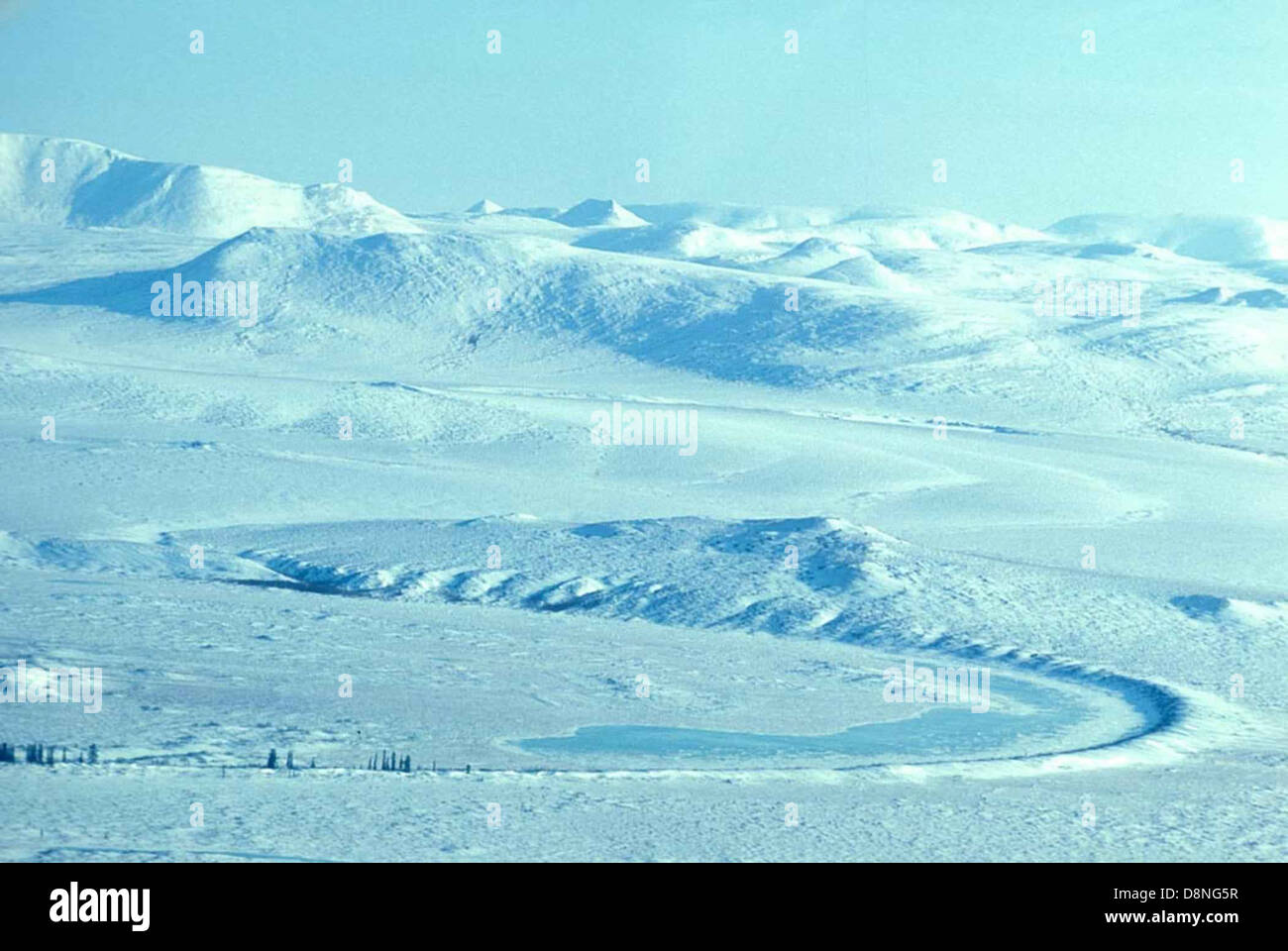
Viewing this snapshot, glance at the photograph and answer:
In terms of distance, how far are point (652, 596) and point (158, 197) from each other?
3764 inches

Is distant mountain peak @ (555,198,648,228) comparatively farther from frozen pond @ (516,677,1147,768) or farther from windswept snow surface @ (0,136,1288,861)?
frozen pond @ (516,677,1147,768)

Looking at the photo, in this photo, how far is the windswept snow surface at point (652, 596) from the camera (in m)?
10.3

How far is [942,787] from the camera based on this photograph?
Answer: 11.3 metres

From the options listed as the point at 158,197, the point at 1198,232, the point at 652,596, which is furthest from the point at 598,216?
the point at 652,596

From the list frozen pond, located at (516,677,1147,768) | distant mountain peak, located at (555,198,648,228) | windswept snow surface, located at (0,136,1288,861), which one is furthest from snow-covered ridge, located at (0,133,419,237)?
frozen pond, located at (516,677,1147,768)

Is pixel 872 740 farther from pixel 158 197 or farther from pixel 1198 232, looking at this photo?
pixel 1198 232

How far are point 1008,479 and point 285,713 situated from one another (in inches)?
705

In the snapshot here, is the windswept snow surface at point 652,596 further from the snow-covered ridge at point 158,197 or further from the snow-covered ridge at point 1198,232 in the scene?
the snow-covered ridge at point 1198,232

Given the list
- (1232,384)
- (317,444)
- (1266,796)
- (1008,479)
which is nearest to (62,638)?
(1266,796)

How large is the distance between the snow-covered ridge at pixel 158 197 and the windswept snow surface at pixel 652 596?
5158 centimetres

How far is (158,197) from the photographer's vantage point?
107 meters

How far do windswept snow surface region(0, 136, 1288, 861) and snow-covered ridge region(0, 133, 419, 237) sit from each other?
2031 inches

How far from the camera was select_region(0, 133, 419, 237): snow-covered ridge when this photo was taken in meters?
100

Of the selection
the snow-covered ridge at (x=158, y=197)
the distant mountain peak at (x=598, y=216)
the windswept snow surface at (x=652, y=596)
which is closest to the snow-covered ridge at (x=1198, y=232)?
the distant mountain peak at (x=598, y=216)
